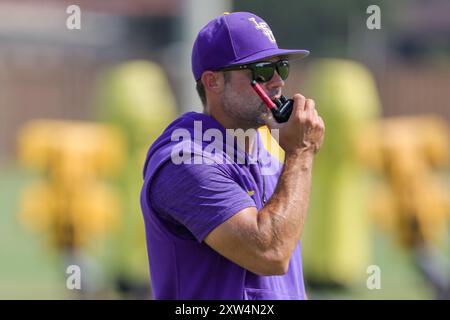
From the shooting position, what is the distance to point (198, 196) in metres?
3.91

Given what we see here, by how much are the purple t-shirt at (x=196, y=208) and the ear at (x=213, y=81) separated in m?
0.15

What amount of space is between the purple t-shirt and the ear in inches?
6.0

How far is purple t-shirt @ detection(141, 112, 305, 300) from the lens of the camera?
3.91 m

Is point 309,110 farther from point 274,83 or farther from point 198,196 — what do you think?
point 198,196

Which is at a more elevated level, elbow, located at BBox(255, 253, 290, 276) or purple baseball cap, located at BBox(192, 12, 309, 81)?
purple baseball cap, located at BBox(192, 12, 309, 81)

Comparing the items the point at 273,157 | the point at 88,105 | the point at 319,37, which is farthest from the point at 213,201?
the point at 319,37

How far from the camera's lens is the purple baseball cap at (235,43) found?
409cm

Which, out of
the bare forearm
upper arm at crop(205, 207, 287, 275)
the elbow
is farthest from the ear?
the elbow

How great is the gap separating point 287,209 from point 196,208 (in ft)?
1.08

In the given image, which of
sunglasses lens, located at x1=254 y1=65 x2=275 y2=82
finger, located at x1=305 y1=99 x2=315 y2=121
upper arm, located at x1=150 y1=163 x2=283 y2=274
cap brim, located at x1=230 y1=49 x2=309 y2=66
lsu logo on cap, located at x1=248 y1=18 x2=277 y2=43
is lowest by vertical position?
upper arm, located at x1=150 y1=163 x2=283 y2=274

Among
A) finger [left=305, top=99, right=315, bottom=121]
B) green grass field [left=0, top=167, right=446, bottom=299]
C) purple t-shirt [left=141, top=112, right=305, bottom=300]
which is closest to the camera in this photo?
purple t-shirt [left=141, top=112, right=305, bottom=300]

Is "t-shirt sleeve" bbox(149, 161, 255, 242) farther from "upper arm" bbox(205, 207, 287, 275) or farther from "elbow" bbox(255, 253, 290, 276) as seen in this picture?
"elbow" bbox(255, 253, 290, 276)

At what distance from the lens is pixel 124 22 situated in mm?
47000
